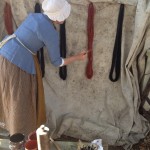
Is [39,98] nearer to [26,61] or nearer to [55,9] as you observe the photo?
[26,61]

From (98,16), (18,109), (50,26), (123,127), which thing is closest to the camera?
(50,26)

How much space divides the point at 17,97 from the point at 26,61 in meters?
0.34

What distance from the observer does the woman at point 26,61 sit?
9.87 ft

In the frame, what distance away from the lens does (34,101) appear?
3400 mm

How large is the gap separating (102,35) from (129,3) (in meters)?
0.44

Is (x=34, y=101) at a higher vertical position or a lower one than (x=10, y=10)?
lower

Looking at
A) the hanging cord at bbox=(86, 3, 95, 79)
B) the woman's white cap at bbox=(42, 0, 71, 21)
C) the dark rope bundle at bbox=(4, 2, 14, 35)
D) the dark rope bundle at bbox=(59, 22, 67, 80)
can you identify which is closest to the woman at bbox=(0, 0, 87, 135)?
the woman's white cap at bbox=(42, 0, 71, 21)

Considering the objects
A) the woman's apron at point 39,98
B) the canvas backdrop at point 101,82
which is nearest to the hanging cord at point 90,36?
the canvas backdrop at point 101,82

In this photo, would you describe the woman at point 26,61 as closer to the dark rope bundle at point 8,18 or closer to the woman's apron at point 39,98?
the woman's apron at point 39,98

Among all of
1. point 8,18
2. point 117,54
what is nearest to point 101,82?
point 117,54

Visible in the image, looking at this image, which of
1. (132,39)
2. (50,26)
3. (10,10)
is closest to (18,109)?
(50,26)

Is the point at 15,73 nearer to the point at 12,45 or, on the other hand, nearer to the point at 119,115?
the point at 12,45

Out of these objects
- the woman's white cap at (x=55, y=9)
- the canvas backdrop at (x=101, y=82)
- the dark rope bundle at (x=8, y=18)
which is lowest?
the canvas backdrop at (x=101, y=82)

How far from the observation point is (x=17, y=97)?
326 cm
